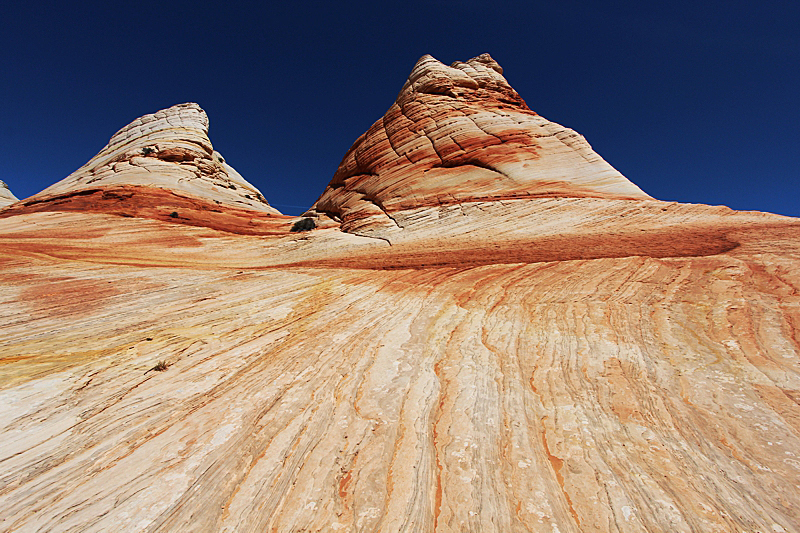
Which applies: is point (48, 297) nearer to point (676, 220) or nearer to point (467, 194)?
point (467, 194)

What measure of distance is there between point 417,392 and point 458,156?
16943 mm

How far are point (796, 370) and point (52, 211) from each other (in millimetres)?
26614

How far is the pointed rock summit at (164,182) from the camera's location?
736 inches

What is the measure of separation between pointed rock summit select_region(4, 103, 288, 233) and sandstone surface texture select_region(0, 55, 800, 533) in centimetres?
1117

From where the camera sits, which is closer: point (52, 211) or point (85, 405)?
point (85, 405)

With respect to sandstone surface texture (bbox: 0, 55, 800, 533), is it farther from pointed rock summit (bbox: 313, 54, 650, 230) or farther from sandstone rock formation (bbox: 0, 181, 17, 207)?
sandstone rock formation (bbox: 0, 181, 17, 207)

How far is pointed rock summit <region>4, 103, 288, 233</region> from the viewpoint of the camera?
1869cm

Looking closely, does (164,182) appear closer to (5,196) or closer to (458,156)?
(458,156)

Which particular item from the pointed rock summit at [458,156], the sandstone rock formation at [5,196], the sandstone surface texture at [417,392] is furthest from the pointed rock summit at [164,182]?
the sandstone rock formation at [5,196]

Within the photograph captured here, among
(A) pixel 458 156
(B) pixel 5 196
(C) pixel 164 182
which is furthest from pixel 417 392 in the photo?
(B) pixel 5 196

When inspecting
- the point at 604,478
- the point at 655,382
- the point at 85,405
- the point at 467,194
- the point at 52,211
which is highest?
the point at 52,211

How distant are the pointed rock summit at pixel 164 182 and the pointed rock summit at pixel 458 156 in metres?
6.74

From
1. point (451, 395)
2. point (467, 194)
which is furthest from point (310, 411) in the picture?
point (467, 194)

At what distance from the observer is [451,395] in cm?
357
